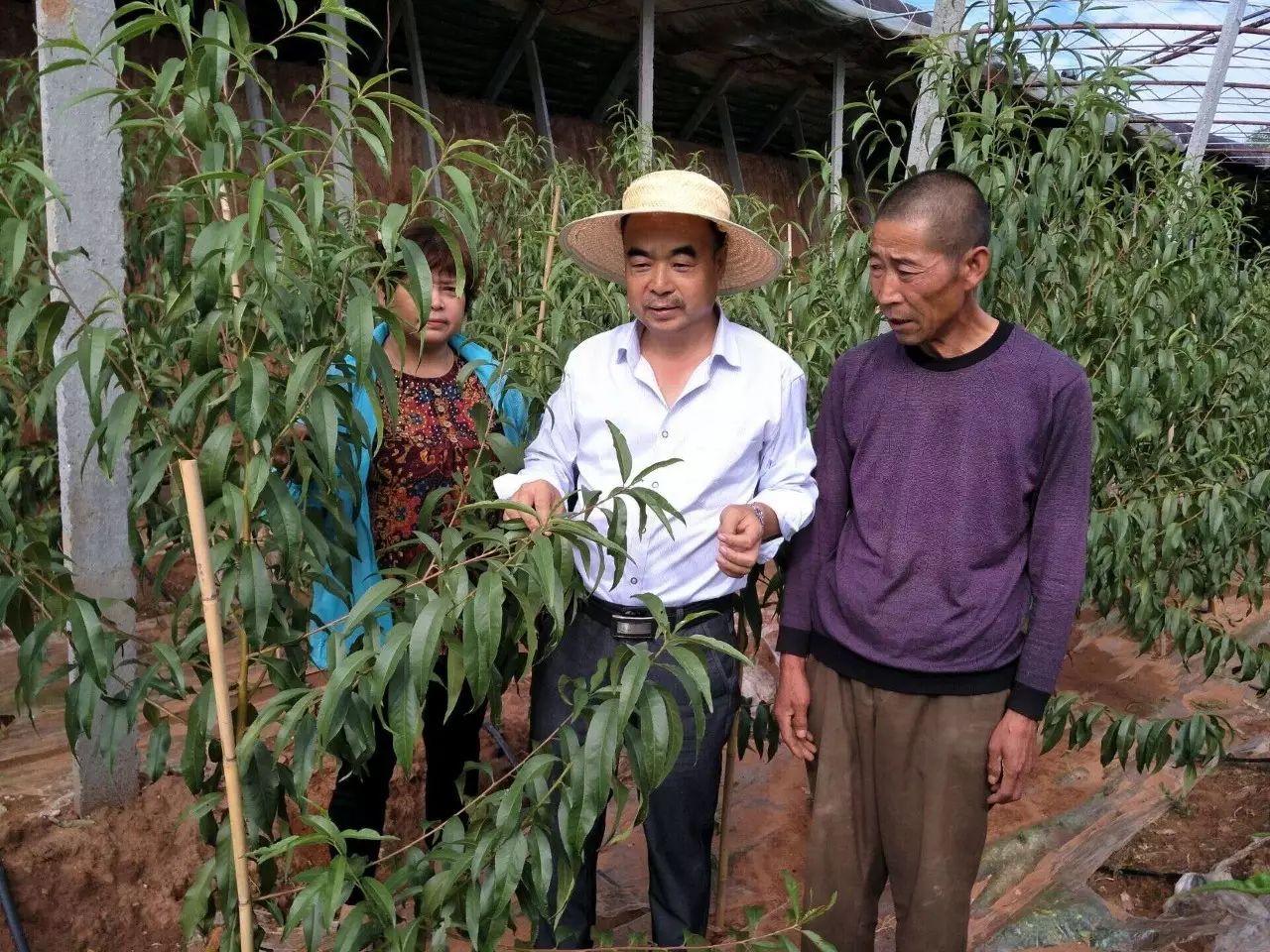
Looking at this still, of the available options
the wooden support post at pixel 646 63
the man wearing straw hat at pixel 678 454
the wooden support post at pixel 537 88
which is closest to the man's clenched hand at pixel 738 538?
the man wearing straw hat at pixel 678 454

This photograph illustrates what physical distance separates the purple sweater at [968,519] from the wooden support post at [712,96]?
7033 millimetres

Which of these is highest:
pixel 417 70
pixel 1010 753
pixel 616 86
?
pixel 616 86

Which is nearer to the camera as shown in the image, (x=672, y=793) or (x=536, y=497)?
(x=536, y=497)

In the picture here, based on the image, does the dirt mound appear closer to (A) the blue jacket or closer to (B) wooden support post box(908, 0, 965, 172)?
(A) the blue jacket

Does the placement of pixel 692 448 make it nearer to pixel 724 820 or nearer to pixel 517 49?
pixel 724 820

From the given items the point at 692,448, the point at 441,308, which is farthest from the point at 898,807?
the point at 441,308

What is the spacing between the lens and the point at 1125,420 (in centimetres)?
275

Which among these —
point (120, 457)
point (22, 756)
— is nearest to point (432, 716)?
point (120, 457)

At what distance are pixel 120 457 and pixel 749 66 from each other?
6851 mm

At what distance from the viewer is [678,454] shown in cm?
178

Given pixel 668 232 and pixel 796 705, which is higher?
pixel 668 232

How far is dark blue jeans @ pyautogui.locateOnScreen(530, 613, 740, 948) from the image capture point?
72.0 inches

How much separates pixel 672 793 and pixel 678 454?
588mm

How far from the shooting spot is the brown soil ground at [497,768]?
8.14ft
